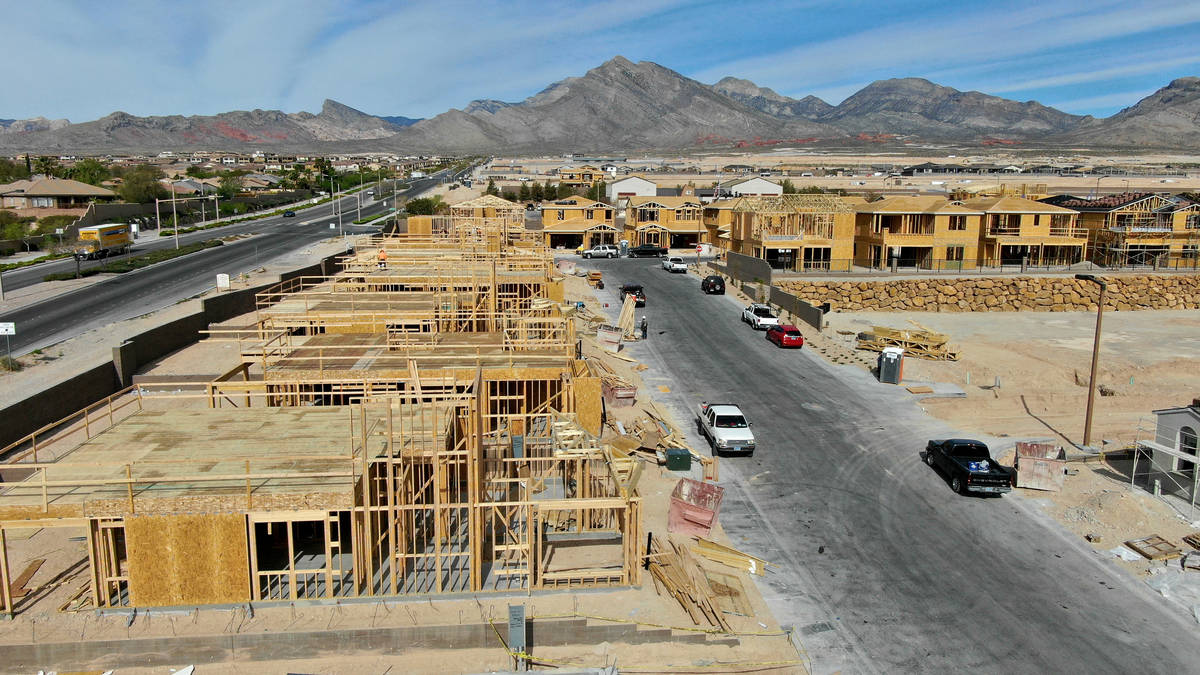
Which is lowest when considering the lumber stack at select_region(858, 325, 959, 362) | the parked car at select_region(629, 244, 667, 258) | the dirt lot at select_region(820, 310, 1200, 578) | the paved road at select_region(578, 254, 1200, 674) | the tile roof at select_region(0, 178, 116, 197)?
the paved road at select_region(578, 254, 1200, 674)

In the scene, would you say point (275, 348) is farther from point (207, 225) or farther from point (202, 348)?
point (207, 225)

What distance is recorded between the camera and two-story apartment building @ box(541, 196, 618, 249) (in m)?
77.0

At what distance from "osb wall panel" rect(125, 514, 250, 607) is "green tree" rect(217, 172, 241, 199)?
382 feet

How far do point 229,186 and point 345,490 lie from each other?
12513 centimetres

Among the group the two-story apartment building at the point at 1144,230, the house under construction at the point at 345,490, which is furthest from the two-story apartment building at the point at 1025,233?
the house under construction at the point at 345,490

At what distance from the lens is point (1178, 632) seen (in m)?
15.5

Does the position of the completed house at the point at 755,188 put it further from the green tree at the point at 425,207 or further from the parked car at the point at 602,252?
the parked car at the point at 602,252

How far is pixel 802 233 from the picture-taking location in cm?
6109

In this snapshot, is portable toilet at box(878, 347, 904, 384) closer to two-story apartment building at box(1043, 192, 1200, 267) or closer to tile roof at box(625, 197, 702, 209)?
two-story apartment building at box(1043, 192, 1200, 267)

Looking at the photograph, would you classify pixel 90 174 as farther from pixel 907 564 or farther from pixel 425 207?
pixel 907 564

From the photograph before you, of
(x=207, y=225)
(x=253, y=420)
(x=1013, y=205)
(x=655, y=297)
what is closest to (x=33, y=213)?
(x=207, y=225)

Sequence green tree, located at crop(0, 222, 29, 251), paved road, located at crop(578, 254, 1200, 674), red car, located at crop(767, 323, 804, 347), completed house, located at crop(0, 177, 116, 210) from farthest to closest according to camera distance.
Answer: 1. completed house, located at crop(0, 177, 116, 210)
2. green tree, located at crop(0, 222, 29, 251)
3. red car, located at crop(767, 323, 804, 347)
4. paved road, located at crop(578, 254, 1200, 674)

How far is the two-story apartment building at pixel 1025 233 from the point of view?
62375mm

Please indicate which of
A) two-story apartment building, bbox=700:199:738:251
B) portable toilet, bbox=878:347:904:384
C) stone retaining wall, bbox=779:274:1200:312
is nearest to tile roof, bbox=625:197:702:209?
two-story apartment building, bbox=700:199:738:251
